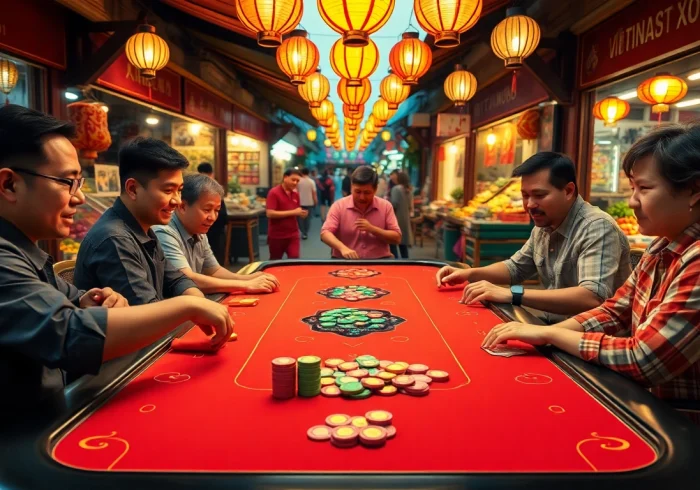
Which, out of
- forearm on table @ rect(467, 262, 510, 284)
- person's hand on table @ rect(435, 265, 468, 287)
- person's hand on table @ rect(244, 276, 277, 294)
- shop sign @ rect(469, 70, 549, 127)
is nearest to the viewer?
person's hand on table @ rect(244, 276, 277, 294)

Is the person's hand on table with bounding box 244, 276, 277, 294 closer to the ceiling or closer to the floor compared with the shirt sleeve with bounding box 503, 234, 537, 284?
closer to the floor

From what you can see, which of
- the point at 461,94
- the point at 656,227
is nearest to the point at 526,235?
the point at 461,94

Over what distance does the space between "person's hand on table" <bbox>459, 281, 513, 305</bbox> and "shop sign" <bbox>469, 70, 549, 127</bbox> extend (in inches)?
180

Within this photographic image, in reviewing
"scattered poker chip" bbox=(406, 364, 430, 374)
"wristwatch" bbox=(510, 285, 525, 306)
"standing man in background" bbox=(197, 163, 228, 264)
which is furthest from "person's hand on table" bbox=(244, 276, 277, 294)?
"standing man in background" bbox=(197, 163, 228, 264)

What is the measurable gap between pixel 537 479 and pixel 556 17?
639cm

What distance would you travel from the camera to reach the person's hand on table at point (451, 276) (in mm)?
2953

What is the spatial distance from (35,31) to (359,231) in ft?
10.9

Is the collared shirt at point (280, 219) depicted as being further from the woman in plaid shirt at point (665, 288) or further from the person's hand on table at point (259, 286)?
the woman in plaid shirt at point (665, 288)

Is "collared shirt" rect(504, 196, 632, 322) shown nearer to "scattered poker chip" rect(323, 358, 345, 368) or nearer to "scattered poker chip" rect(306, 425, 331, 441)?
"scattered poker chip" rect(323, 358, 345, 368)

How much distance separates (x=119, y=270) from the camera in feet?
6.81

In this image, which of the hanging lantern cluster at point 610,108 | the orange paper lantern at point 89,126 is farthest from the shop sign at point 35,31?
the hanging lantern cluster at point 610,108

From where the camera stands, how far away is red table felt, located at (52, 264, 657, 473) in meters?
1.08

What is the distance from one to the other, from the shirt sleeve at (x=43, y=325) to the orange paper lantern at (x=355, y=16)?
2240 millimetres

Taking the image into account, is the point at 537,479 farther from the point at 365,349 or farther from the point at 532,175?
the point at 532,175
